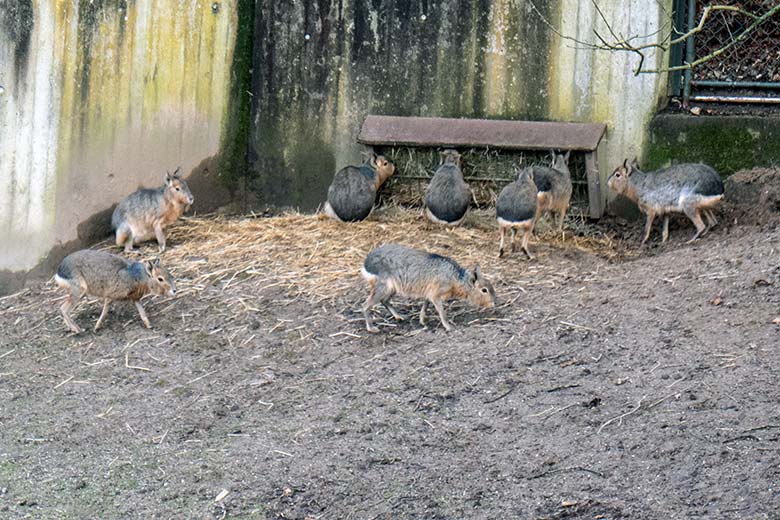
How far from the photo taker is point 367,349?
7844mm

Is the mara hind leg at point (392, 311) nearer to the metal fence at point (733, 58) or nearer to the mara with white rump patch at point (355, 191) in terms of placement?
the mara with white rump patch at point (355, 191)

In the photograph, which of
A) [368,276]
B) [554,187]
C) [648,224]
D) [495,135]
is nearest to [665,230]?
[648,224]

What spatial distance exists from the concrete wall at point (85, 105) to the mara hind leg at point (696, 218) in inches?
151

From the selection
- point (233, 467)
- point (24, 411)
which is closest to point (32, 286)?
point (24, 411)

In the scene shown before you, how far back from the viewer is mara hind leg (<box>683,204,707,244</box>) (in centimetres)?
950

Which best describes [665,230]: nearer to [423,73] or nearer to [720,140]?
[720,140]

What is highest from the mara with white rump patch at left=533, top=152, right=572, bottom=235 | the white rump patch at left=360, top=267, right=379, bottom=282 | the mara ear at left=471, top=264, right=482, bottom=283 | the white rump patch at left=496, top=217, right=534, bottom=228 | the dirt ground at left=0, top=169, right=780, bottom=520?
the mara with white rump patch at left=533, top=152, right=572, bottom=235

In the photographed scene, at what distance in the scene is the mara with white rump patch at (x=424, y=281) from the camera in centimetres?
800

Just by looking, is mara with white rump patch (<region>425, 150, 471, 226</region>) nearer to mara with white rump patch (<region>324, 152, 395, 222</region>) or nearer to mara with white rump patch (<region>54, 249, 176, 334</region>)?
mara with white rump patch (<region>324, 152, 395, 222</region>)

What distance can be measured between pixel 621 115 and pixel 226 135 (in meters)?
3.08

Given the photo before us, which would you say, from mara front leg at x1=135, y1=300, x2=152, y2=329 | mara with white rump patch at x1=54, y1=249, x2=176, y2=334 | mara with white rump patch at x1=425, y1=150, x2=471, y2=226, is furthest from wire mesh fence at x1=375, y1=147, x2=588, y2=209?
mara front leg at x1=135, y1=300, x2=152, y2=329

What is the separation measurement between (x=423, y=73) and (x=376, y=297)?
9.34 feet

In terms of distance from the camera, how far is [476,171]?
10.3 m

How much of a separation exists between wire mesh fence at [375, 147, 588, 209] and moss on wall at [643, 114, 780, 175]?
27.4 inches
